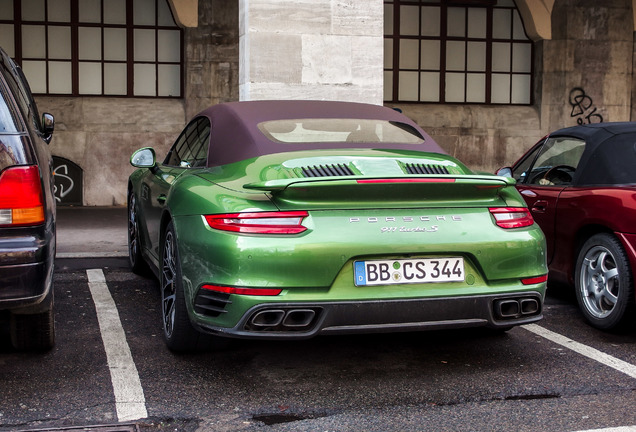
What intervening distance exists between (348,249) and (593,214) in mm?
2146

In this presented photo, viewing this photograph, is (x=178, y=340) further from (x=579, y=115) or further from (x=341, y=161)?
(x=579, y=115)

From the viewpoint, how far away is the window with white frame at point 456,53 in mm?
15547

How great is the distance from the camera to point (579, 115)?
15.9 metres

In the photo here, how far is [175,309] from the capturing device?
4219 millimetres

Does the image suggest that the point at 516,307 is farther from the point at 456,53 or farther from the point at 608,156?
the point at 456,53

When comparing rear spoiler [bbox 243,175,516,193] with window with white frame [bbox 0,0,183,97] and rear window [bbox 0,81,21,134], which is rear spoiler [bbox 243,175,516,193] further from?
window with white frame [bbox 0,0,183,97]

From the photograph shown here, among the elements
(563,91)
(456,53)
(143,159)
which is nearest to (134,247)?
(143,159)

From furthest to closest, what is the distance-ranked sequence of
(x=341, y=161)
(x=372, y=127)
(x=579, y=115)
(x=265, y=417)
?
(x=579, y=115) < (x=372, y=127) < (x=341, y=161) < (x=265, y=417)

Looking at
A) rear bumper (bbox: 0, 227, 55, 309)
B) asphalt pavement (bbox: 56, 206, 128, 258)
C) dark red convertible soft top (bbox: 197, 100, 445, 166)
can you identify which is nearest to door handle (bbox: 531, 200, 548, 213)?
dark red convertible soft top (bbox: 197, 100, 445, 166)

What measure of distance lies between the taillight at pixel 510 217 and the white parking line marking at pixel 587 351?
0.93 meters

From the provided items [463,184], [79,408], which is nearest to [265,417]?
[79,408]

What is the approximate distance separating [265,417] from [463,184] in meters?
1.42

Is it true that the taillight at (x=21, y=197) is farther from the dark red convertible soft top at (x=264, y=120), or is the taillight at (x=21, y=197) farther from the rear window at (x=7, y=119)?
the dark red convertible soft top at (x=264, y=120)

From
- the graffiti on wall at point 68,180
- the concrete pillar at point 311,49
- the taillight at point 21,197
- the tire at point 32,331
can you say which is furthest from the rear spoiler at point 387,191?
the graffiti on wall at point 68,180
